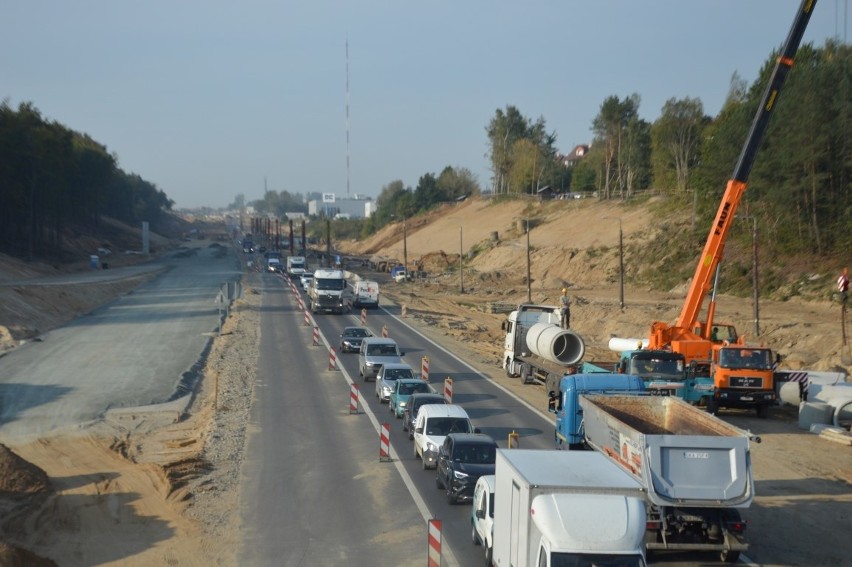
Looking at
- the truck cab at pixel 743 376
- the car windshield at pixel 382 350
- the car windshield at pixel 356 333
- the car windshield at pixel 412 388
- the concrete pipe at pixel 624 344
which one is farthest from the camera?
the car windshield at pixel 356 333

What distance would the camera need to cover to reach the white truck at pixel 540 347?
34812 millimetres

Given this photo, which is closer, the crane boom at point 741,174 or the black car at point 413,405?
the black car at point 413,405

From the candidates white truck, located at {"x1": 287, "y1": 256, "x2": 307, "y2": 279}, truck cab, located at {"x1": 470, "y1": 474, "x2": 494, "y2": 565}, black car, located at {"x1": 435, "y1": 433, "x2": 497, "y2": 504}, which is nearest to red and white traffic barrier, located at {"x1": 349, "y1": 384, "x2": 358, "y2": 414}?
black car, located at {"x1": 435, "y1": 433, "x2": 497, "y2": 504}

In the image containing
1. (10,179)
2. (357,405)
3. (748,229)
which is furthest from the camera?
(10,179)

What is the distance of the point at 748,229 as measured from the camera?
74.9 meters

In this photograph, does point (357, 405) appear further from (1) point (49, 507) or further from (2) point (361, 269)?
(2) point (361, 269)

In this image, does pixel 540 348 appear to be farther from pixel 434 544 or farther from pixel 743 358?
pixel 434 544

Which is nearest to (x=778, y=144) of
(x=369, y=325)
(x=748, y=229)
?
(x=748, y=229)

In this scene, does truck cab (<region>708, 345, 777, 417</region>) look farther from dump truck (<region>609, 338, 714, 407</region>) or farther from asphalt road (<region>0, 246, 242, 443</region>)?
asphalt road (<region>0, 246, 242, 443</region>)

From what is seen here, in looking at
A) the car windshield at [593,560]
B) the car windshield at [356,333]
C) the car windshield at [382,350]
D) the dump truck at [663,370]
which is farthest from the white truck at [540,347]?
the car windshield at [593,560]

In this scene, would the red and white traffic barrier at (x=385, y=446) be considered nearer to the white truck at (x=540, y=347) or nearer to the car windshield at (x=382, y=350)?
the white truck at (x=540, y=347)

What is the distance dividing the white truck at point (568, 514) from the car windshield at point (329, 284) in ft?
158

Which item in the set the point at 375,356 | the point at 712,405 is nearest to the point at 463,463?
the point at 712,405

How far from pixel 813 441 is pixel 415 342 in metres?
25.9
